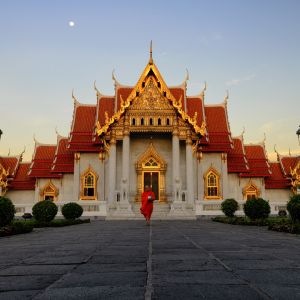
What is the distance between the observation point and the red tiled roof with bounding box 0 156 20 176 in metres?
34.9

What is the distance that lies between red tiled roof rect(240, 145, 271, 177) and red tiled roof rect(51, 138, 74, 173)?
14.7m

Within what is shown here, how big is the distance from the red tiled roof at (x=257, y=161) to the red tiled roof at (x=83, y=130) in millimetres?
13214

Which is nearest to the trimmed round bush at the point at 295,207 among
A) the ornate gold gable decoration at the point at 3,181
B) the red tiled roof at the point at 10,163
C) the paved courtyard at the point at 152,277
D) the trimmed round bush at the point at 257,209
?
the trimmed round bush at the point at 257,209

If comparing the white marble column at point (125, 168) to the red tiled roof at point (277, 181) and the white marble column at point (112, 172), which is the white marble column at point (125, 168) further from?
the red tiled roof at point (277, 181)

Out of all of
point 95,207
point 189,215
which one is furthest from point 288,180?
point 95,207

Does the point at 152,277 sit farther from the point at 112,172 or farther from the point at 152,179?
the point at 152,179

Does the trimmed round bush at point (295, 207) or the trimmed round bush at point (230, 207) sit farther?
the trimmed round bush at point (230, 207)

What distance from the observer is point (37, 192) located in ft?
107

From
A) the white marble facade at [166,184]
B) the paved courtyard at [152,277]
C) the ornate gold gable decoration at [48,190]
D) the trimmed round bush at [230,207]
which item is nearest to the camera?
the paved courtyard at [152,277]

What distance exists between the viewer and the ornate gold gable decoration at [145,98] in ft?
92.7

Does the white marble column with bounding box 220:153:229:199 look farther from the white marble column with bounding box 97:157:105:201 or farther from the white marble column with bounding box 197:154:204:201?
the white marble column with bounding box 97:157:105:201

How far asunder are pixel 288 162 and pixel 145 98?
51.4ft

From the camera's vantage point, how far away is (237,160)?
32.8 meters

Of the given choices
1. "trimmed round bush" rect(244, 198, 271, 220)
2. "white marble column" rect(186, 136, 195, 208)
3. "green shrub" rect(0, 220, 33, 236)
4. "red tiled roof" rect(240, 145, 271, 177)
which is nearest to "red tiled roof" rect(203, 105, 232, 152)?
"white marble column" rect(186, 136, 195, 208)
